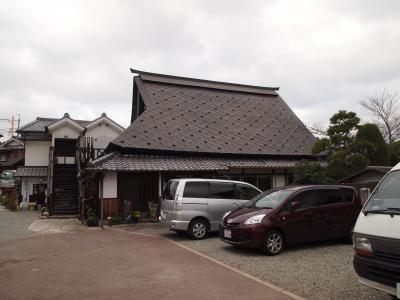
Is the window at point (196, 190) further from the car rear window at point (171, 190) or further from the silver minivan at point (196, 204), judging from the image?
the car rear window at point (171, 190)

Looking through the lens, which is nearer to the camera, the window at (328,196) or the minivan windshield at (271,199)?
the minivan windshield at (271,199)

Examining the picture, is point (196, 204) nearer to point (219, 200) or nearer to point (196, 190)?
point (196, 190)

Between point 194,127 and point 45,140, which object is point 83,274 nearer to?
point 194,127

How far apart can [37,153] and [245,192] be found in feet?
61.9

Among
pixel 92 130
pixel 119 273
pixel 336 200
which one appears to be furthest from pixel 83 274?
pixel 92 130

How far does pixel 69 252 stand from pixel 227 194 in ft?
15.5

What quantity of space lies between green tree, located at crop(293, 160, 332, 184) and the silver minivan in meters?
5.66

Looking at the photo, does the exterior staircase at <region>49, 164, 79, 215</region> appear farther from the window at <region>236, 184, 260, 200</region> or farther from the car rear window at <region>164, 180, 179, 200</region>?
the window at <region>236, 184, 260, 200</region>

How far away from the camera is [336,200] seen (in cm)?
873

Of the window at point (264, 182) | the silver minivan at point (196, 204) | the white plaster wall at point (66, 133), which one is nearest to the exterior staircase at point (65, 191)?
the white plaster wall at point (66, 133)

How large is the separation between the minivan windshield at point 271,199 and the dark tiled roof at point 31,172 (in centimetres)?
1877

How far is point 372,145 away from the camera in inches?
559

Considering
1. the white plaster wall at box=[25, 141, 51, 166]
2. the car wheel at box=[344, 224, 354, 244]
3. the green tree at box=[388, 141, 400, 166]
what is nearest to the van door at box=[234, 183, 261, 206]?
the car wheel at box=[344, 224, 354, 244]

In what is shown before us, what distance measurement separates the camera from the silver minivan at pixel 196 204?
9.92 meters
